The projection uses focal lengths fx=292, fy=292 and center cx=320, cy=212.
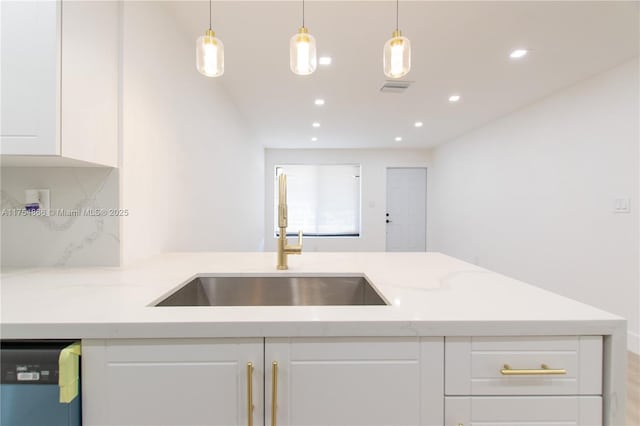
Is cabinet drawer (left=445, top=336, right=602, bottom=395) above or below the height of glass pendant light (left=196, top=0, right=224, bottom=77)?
below

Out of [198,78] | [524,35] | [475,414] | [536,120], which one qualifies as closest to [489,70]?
[524,35]

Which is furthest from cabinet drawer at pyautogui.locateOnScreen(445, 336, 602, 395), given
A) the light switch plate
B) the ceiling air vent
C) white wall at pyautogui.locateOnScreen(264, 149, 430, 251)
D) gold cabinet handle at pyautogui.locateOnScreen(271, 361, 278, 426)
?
white wall at pyautogui.locateOnScreen(264, 149, 430, 251)

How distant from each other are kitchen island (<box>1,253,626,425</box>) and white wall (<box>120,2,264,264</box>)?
73 cm

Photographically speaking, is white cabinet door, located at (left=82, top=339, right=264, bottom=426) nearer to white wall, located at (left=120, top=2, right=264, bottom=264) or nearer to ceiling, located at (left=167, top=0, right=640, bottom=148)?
white wall, located at (left=120, top=2, right=264, bottom=264)

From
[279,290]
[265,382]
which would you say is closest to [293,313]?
[265,382]

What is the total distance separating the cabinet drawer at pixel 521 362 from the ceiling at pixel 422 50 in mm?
1829

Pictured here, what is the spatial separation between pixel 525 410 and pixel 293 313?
617mm

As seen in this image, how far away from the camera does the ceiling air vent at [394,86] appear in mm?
2824

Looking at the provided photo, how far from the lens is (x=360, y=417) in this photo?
711 millimetres

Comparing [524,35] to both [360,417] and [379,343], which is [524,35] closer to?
[379,343]

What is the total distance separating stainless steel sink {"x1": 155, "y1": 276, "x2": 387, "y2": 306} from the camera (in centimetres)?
124

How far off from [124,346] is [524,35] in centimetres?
277

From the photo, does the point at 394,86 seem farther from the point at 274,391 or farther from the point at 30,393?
the point at 30,393

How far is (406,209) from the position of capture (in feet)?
21.2
